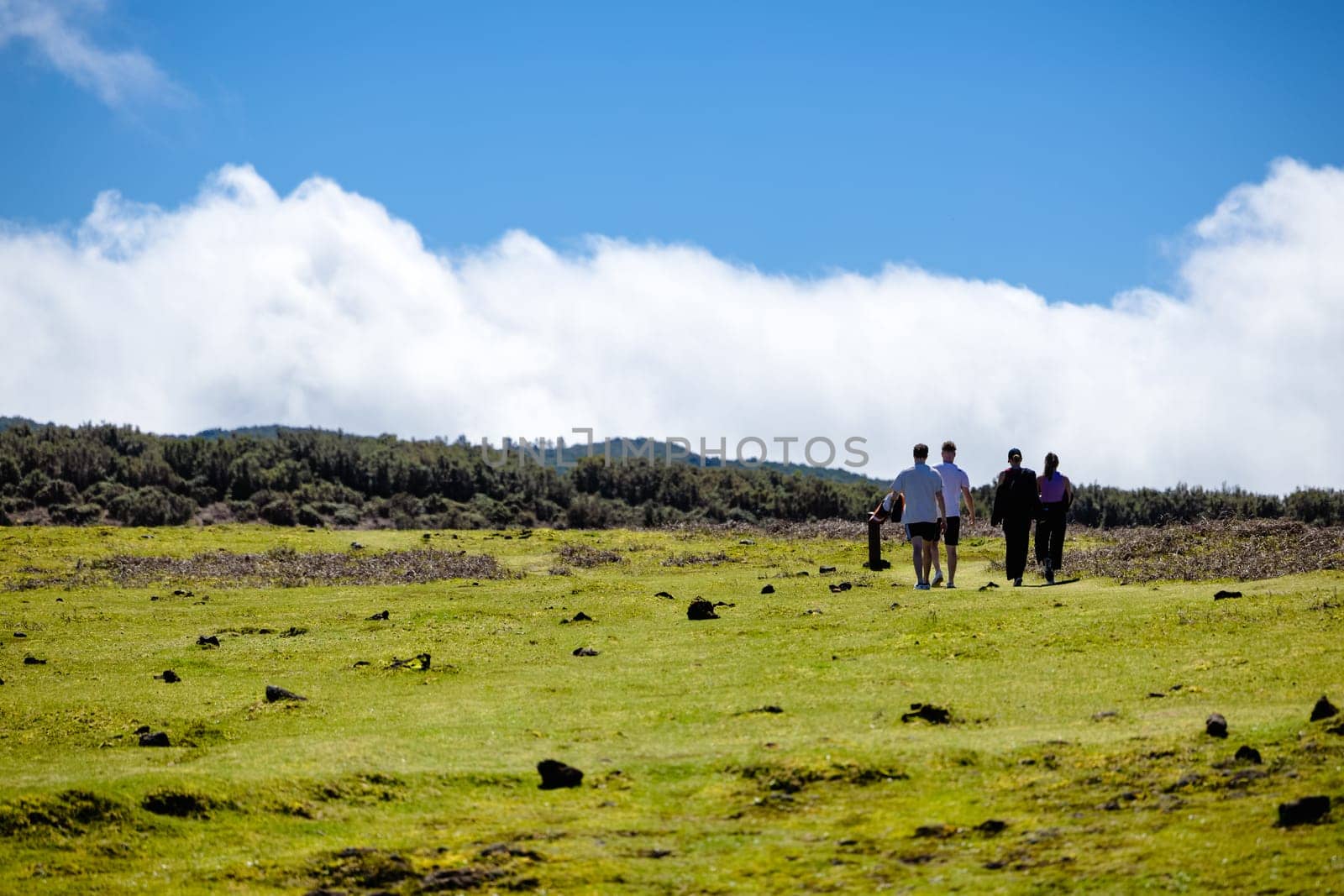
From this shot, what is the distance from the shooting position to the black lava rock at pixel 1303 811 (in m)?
8.69

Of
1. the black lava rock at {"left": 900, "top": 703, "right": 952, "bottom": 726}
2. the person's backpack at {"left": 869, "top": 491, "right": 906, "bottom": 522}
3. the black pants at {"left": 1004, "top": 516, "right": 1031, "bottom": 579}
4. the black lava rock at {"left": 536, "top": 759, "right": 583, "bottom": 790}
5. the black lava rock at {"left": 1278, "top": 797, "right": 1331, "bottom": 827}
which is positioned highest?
the person's backpack at {"left": 869, "top": 491, "right": 906, "bottom": 522}

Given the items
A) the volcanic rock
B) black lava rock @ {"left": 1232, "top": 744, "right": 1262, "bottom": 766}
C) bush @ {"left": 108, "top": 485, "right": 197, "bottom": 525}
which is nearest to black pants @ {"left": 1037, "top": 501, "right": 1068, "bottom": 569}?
black lava rock @ {"left": 1232, "top": 744, "right": 1262, "bottom": 766}

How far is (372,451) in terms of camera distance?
81938mm

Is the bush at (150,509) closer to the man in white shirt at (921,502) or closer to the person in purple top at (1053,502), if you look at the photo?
the man in white shirt at (921,502)

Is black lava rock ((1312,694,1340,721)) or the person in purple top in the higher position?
the person in purple top

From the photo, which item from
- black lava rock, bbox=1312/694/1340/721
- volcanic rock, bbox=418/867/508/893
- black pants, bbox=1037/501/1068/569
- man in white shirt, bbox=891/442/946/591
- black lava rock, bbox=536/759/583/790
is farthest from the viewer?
black pants, bbox=1037/501/1068/569

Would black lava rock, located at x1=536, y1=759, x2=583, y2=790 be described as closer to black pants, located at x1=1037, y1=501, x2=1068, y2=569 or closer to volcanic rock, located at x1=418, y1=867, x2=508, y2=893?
volcanic rock, located at x1=418, y1=867, x2=508, y2=893

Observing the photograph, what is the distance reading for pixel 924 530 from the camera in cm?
2588

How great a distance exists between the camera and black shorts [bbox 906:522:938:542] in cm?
2584

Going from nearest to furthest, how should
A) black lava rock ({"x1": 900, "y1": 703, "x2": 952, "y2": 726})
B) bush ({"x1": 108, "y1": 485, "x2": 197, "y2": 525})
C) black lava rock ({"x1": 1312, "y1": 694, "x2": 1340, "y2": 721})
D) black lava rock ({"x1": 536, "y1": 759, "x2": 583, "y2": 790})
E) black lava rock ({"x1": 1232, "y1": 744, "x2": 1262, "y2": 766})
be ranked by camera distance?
black lava rock ({"x1": 1232, "y1": 744, "x2": 1262, "y2": 766}) < black lava rock ({"x1": 1312, "y1": 694, "x2": 1340, "y2": 721}) < black lava rock ({"x1": 536, "y1": 759, "x2": 583, "y2": 790}) < black lava rock ({"x1": 900, "y1": 703, "x2": 952, "y2": 726}) < bush ({"x1": 108, "y1": 485, "x2": 197, "y2": 525})

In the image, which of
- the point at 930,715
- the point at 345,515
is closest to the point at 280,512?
the point at 345,515

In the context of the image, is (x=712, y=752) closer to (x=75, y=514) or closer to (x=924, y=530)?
(x=924, y=530)

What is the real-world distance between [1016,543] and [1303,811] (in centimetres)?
1810

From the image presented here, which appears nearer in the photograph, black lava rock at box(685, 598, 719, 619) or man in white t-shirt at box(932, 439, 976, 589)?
black lava rock at box(685, 598, 719, 619)
